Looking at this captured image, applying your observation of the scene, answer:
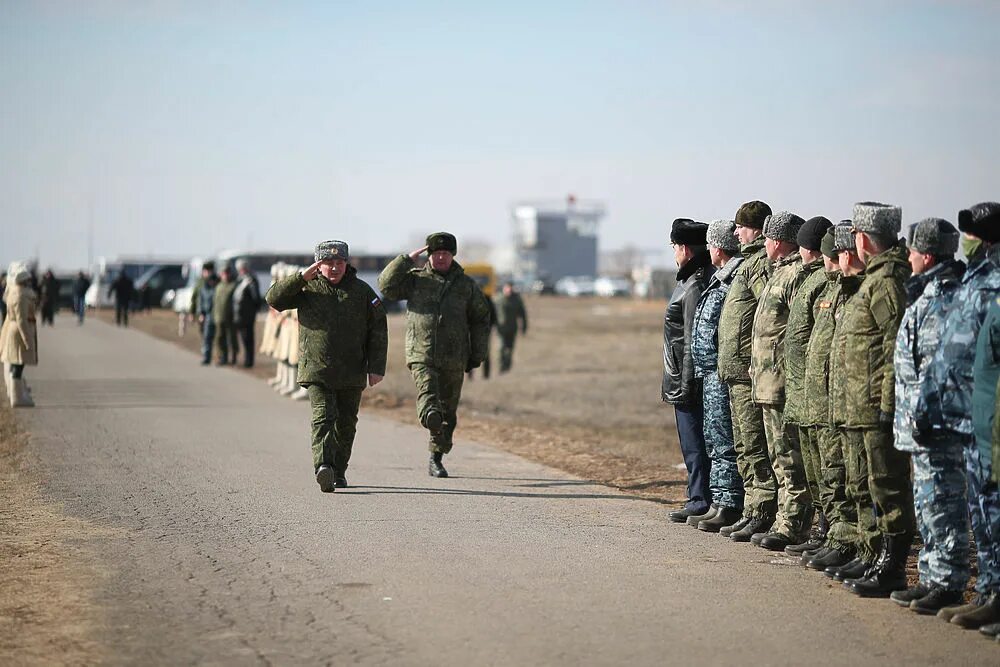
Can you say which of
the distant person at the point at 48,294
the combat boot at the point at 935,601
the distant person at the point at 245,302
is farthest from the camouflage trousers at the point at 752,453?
the distant person at the point at 48,294

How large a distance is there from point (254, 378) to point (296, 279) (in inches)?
614

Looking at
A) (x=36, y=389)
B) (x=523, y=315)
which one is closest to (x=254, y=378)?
(x=36, y=389)

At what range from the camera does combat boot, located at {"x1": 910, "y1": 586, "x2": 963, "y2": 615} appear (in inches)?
278

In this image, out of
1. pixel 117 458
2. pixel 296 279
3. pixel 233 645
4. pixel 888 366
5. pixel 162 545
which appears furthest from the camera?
pixel 117 458

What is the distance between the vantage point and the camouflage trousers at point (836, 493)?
807 cm

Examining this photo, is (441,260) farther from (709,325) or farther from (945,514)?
(945,514)

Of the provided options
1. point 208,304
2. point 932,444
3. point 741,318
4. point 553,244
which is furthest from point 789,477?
point 553,244

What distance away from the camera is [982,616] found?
22.1 ft

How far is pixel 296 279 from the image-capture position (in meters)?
10.9

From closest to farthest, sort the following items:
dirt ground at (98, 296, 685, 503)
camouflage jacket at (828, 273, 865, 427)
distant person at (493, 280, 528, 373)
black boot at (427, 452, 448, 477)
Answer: camouflage jacket at (828, 273, 865, 427)
black boot at (427, 452, 448, 477)
dirt ground at (98, 296, 685, 503)
distant person at (493, 280, 528, 373)

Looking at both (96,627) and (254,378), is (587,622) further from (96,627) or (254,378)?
(254,378)

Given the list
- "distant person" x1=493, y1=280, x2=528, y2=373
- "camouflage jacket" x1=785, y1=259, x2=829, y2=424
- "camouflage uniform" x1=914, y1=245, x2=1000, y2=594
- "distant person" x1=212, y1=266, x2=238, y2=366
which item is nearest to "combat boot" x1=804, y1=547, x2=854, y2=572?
"camouflage jacket" x1=785, y1=259, x2=829, y2=424

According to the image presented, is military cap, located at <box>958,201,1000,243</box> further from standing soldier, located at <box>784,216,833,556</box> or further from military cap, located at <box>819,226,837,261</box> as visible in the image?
standing soldier, located at <box>784,216,833,556</box>

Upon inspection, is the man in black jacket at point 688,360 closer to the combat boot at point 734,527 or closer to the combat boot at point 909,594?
the combat boot at point 734,527
